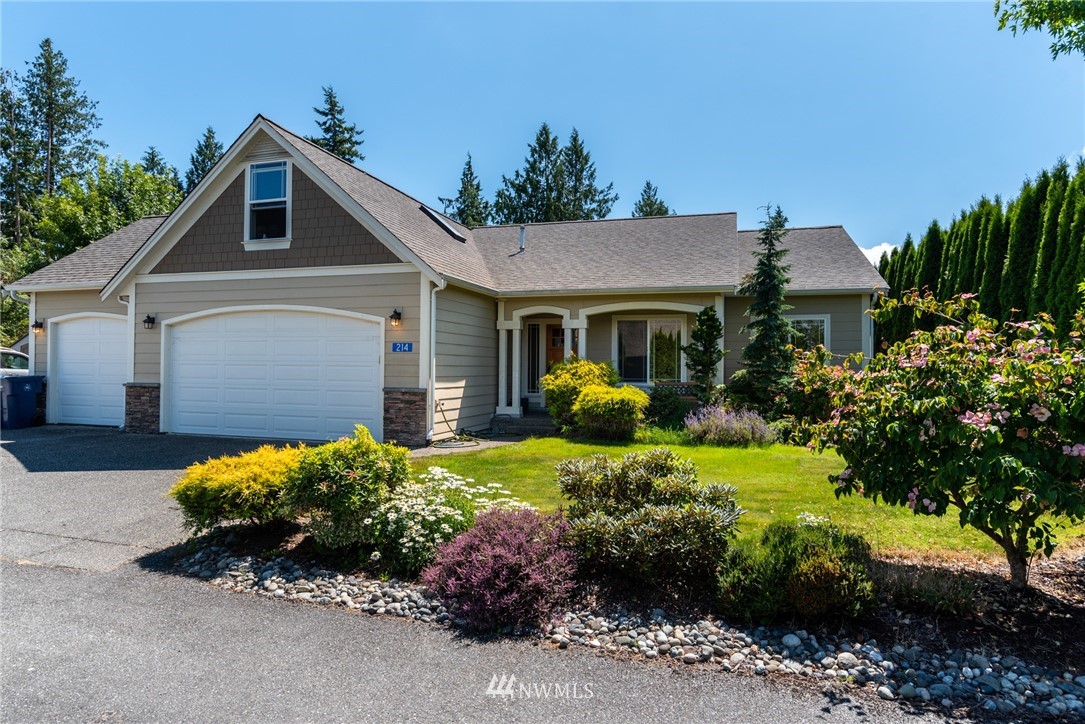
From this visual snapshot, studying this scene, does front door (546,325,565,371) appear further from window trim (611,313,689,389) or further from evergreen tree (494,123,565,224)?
evergreen tree (494,123,565,224)

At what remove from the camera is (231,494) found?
5.16m

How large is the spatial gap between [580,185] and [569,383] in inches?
1093

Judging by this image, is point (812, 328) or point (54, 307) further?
point (54, 307)

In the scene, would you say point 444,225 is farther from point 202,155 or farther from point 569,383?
point 202,155

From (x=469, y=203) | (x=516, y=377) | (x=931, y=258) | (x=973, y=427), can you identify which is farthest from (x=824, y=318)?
(x=469, y=203)

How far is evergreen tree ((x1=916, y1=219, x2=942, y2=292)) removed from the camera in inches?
611

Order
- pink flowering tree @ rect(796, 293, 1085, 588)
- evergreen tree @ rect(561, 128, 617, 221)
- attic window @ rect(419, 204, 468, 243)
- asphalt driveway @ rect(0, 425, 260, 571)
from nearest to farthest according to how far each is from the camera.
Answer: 1. pink flowering tree @ rect(796, 293, 1085, 588)
2. asphalt driveway @ rect(0, 425, 260, 571)
3. attic window @ rect(419, 204, 468, 243)
4. evergreen tree @ rect(561, 128, 617, 221)

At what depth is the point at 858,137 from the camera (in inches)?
493

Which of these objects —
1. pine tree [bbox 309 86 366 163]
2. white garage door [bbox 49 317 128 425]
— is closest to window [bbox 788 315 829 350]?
white garage door [bbox 49 317 128 425]

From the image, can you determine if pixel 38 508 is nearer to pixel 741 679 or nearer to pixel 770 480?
pixel 741 679

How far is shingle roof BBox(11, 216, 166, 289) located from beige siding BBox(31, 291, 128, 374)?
31cm

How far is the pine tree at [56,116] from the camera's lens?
32781 millimetres

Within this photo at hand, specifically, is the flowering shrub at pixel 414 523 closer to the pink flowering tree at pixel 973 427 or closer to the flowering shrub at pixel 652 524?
the flowering shrub at pixel 652 524

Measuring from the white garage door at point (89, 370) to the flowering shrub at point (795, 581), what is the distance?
14442mm
